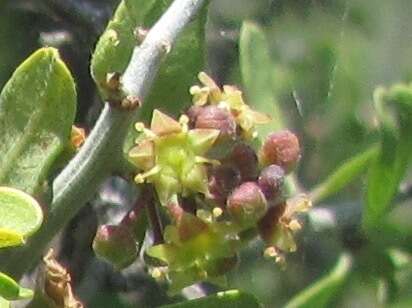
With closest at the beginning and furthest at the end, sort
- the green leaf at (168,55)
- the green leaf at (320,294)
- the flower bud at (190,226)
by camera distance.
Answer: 1. the flower bud at (190,226)
2. the green leaf at (168,55)
3. the green leaf at (320,294)

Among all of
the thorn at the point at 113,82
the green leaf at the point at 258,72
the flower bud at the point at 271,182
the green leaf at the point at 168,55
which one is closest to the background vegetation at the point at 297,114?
the green leaf at the point at 258,72

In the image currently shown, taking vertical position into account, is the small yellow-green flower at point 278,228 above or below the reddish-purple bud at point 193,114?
below

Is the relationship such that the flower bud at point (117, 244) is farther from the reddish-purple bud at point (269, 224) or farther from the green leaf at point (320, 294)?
the green leaf at point (320, 294)

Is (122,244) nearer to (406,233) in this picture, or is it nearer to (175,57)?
(175,57)

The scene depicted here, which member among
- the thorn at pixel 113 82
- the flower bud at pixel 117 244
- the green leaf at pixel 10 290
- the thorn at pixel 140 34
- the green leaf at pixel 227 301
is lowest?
the green leaf at pixel 227 301

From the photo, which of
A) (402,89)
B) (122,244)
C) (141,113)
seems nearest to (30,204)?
(122,244)

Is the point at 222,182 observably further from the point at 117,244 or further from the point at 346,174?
the point at 346,174
